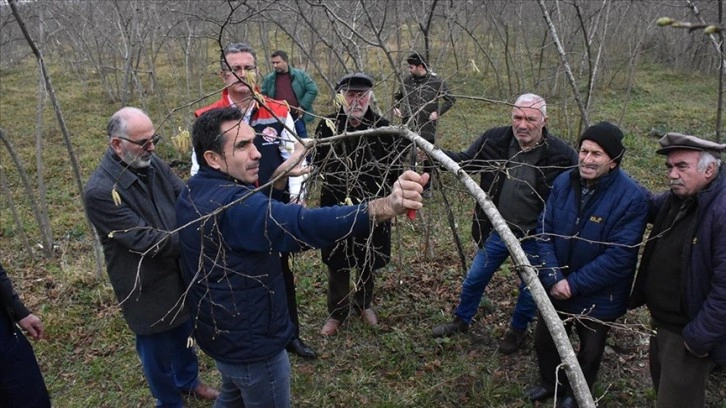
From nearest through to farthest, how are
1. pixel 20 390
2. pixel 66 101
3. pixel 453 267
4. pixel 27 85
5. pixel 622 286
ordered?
pixel 20 390 < pixel 622 286 < pixel 453 267 < pixel 66 101 < pixel 27 85

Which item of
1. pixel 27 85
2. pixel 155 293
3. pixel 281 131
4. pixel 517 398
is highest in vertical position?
pixel 27 85

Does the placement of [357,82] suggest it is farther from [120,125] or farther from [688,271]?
[688,271]

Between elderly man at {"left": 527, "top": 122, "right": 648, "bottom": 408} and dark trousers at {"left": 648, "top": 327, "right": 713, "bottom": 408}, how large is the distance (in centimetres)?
34

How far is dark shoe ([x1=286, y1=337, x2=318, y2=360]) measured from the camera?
376 centimetres

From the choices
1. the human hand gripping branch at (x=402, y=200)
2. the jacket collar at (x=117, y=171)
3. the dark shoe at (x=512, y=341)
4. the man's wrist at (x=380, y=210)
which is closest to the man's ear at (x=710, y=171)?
the human hand gripping branch at (x=402, y=200)

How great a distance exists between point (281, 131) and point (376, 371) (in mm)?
1837

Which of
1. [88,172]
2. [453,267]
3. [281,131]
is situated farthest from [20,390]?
[88,172]

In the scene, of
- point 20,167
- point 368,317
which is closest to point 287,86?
point 20,167

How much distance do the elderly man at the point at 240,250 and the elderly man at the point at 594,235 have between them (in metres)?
1.39

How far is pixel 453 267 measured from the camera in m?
5.10

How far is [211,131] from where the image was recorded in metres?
2.14

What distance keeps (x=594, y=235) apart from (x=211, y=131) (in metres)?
2.06

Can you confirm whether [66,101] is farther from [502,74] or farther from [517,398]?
[517,398]

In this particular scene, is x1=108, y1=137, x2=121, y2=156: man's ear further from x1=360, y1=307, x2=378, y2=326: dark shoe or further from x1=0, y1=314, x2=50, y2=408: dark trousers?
x1=360, y1=307, x2=378, y2=326: dark shoe
